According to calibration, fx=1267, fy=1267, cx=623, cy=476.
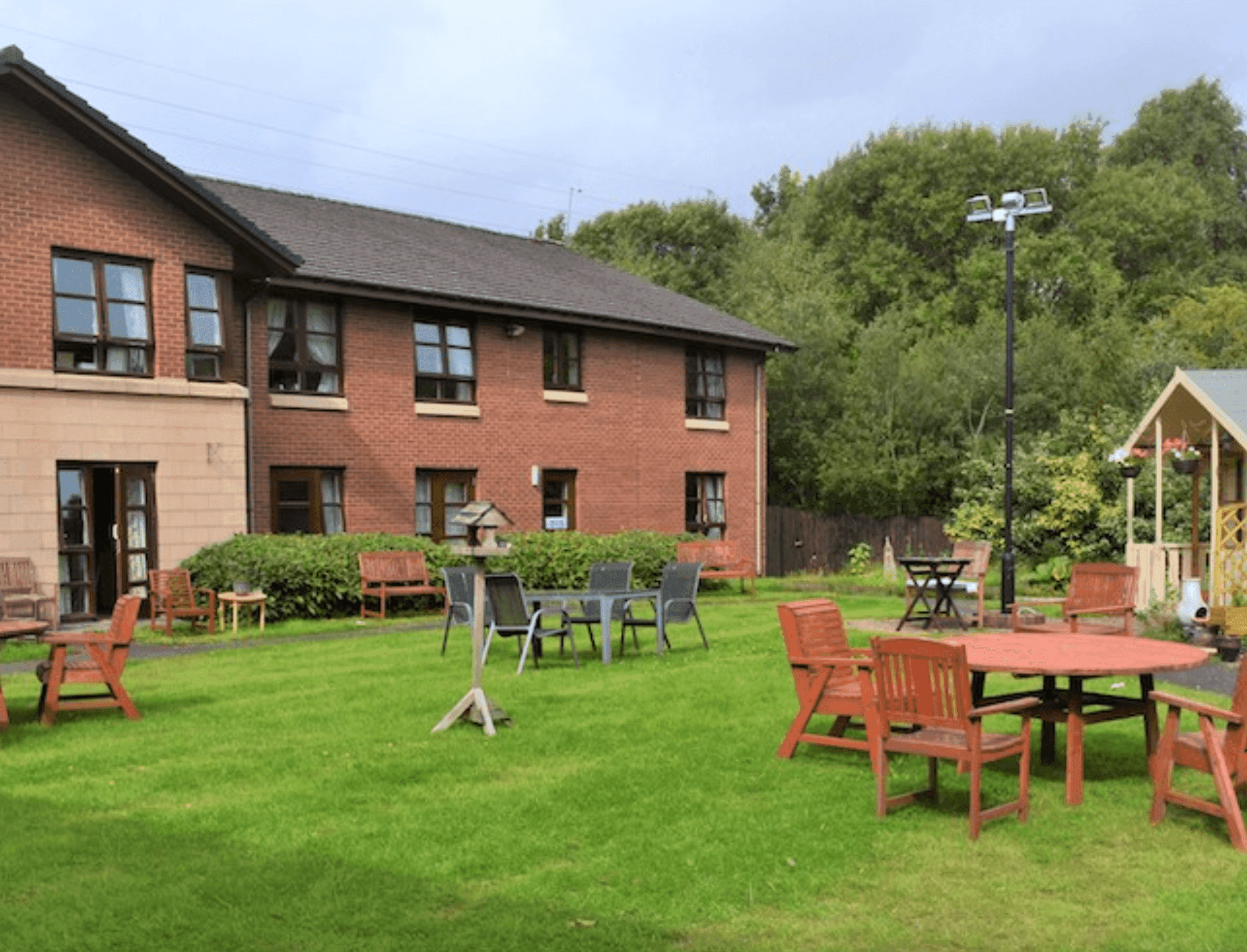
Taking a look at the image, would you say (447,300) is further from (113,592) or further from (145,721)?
(145,721)

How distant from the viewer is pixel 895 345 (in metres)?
34.5

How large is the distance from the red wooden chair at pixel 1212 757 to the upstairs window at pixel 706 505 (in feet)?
68.3

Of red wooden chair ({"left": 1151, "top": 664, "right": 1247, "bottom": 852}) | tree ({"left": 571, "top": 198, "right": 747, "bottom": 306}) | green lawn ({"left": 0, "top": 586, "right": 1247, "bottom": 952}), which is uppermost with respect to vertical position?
tree ({"left": 571, "top": 198, "right": 747, "bottom": 306})

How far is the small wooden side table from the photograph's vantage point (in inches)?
642

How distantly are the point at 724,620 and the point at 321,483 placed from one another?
7720mm

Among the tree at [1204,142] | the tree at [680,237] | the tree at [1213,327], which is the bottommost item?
the tree at [1213,327]

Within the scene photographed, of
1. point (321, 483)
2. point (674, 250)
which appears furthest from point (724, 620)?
point (674, 250)

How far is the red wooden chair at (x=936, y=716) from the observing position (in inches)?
261

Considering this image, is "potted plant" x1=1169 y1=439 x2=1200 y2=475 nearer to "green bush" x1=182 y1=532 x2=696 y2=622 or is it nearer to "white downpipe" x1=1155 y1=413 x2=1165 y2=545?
"white downpipe" x1=1155 y1=413 x2=1165 y2=545

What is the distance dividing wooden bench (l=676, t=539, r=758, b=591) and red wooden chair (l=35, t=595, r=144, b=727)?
12908mm

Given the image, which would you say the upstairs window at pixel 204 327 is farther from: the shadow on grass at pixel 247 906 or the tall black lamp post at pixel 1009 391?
the shadow on grass at pixel 247 906

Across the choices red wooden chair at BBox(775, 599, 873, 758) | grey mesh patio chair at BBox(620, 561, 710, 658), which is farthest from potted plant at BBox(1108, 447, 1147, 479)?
red wooden chair at BBox(775, 599, 873, 758)

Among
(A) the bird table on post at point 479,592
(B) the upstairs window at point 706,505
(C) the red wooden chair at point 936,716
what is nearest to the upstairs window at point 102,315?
(A) the bird table on post at point 479,592

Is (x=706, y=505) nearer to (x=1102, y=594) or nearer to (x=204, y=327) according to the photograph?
(x=204, y=327)
